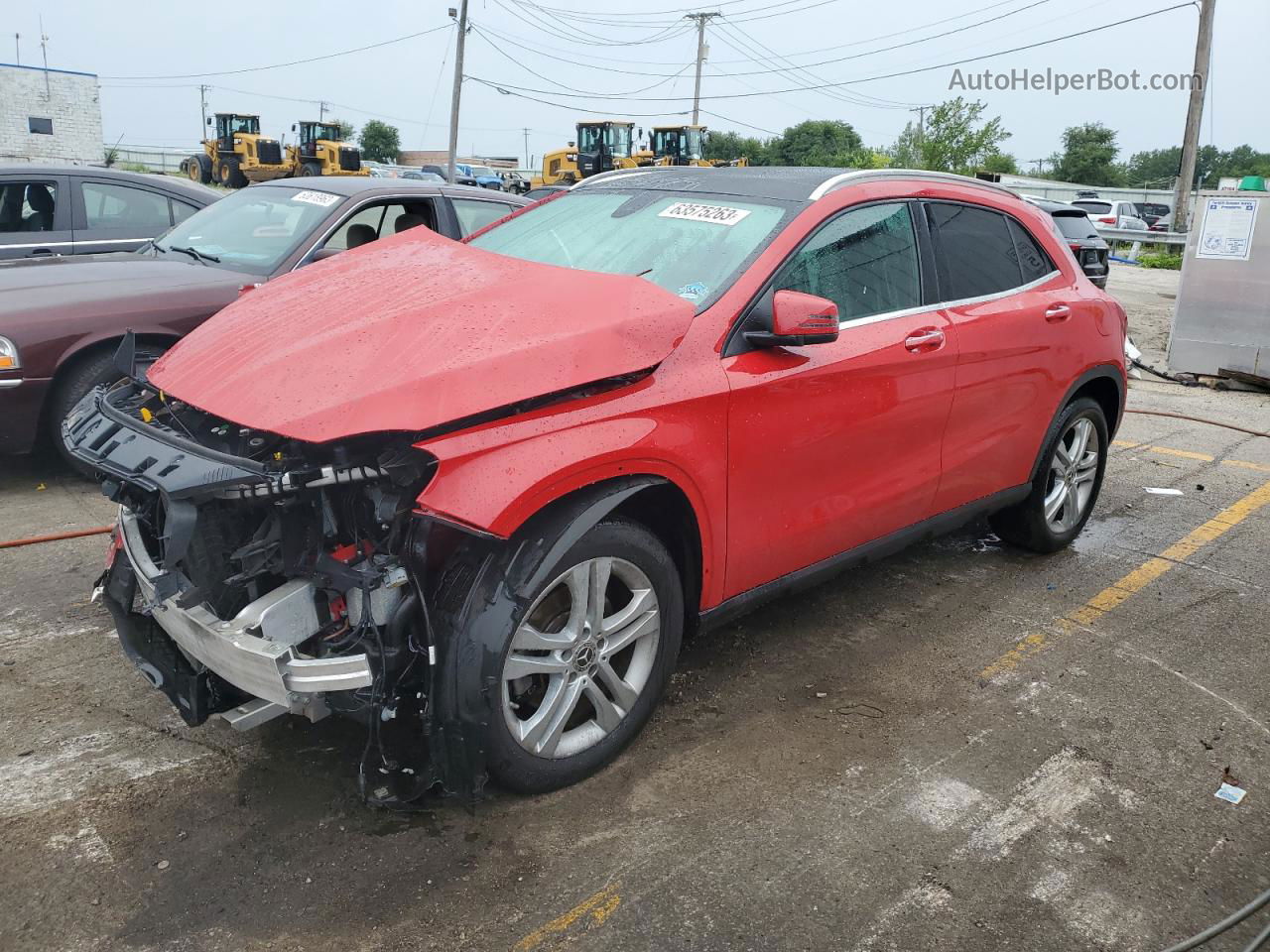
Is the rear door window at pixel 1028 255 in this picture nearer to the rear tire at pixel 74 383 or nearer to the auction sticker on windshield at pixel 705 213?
the auction sticker on windshield at pixel 705 213

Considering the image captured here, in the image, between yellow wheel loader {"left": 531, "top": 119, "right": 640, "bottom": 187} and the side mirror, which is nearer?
the side mirror

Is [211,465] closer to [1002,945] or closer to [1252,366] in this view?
[1002,945]

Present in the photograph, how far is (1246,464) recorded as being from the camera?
725cm

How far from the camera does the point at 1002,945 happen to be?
99.9 inches

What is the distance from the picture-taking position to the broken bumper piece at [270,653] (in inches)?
98.9

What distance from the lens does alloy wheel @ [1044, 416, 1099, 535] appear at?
5070mm

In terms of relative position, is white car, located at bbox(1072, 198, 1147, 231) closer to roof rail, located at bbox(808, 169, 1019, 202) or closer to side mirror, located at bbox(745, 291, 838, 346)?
roof rail, located at bbox(808, 169, 1019, 202)

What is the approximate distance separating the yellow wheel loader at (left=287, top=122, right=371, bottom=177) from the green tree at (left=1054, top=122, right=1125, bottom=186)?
54835mm

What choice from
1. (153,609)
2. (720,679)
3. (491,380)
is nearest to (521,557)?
(491,380)

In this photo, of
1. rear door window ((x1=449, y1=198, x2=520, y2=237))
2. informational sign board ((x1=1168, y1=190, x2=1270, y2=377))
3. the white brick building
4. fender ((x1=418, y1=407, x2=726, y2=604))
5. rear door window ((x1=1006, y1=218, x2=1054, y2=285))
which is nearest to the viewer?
fender ((x1=418, y1=407, x2=726, y2=604))

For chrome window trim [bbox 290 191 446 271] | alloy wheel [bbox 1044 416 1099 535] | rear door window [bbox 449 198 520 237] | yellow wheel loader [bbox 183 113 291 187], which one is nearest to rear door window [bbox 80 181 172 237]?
chrome window trim [bbox 290 191 446 271]

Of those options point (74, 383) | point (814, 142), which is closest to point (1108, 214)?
point (74, 383)

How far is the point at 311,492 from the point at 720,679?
5.96 ft

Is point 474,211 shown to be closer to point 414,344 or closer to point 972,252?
point 972,252
